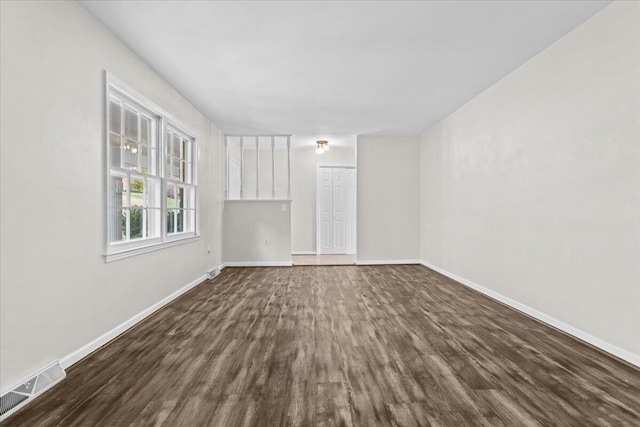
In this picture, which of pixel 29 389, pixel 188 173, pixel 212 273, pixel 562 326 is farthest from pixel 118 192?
pixel 562 326

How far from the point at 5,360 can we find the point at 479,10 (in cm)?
381

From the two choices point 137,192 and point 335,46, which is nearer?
point 335,46

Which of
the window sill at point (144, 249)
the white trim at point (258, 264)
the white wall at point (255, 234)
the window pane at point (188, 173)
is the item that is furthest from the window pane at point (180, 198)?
the white trim at point (258, 264)

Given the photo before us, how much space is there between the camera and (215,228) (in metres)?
5.88

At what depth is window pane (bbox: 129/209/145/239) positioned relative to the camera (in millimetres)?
3252

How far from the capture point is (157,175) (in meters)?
3.74

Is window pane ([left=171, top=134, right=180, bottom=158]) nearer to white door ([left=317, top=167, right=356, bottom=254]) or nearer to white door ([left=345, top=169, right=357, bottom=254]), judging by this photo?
white door ([left=317, top=167, right=356, bottom=254])

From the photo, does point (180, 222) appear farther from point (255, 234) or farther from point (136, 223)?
point (255, 234)

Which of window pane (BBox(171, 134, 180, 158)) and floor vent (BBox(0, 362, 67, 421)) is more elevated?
window pane (BBox(171, 134, 180, 158))

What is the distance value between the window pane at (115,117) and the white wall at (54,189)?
0.82 feet

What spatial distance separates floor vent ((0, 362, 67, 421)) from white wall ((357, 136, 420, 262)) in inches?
203

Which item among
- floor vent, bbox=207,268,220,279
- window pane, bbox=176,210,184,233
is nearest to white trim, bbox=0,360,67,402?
window pane, bbox=176,210,184,233

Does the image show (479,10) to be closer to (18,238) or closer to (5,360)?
(18,238)

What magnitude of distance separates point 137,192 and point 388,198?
182 inches
